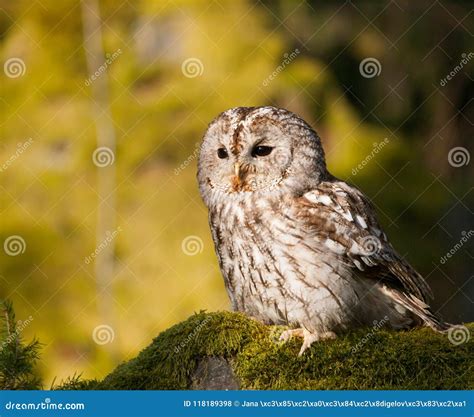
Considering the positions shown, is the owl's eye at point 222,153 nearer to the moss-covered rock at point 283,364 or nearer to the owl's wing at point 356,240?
the owl's wing at point 356,240

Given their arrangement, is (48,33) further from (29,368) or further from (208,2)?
(29,368)

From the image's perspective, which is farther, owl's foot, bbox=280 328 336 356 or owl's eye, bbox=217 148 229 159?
owl's eye, bbox=217 148 229 159

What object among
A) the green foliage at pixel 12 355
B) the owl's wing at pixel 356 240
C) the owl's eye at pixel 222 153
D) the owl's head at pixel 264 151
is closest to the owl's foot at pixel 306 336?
the owl's wing at pixel 356 240

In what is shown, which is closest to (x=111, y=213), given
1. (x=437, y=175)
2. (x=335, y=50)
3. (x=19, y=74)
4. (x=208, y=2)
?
(x=19, y=74)

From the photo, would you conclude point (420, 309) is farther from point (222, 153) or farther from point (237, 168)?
point (222, 153)

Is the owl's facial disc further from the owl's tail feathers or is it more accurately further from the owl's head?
the owl's tail feathers

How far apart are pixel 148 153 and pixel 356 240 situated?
331cm

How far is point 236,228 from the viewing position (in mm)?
3527

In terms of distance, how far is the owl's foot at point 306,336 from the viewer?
3191 millimetres

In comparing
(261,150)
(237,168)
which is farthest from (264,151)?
(237,168)

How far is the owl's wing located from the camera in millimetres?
3406

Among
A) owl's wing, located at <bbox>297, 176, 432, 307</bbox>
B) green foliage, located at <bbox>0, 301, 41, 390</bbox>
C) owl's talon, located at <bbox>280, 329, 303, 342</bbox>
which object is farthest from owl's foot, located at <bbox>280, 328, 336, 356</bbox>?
green foliage, located at <bbox>0, 301, 41, 390</bbox>

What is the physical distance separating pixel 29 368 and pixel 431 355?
161 cm

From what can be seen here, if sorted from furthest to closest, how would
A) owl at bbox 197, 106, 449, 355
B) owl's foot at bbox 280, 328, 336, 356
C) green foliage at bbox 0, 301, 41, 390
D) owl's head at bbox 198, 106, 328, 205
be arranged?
1. owl's head at bbox 198, 106, 328, 205
2. owl at bbox 197, 106, 449, 355
3. owl's foot at bbox 280, 328, 336, 356
4. green foliage at bbox 0, 301, 41, 390
